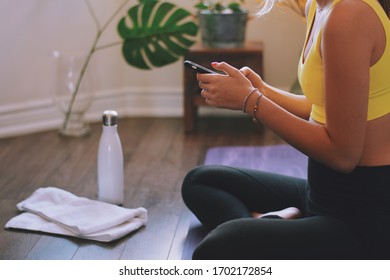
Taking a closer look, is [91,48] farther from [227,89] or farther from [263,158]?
[227,89]

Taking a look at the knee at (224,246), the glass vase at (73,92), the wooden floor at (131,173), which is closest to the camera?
the knee at (224,246)

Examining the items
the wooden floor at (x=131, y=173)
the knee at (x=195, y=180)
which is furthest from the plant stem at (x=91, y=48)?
the knee at (x=195, y=180)

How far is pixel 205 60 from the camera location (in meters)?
2.94

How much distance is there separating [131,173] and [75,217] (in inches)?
20.0

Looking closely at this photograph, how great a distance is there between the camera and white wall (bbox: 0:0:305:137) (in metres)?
2.89

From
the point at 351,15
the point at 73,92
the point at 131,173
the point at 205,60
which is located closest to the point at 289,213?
the point at 351,15

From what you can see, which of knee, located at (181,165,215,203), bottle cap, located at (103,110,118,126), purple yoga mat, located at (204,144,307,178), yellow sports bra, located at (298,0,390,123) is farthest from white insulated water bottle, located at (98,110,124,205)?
yellow sports bra, located at (298,0,390,123)

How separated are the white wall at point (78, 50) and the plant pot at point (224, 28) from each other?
212mm

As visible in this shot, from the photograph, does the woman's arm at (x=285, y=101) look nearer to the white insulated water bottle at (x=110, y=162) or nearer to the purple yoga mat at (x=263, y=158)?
the white insulated water bottle at (x=110, y=162)

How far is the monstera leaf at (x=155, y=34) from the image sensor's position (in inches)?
111

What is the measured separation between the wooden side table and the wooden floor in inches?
3.8

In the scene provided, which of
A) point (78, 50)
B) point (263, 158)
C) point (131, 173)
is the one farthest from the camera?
point (78, 50)

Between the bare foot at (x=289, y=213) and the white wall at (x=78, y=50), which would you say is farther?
the white wall at (x=78, y=50)

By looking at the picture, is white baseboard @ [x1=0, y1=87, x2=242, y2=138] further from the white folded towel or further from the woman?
the woman
